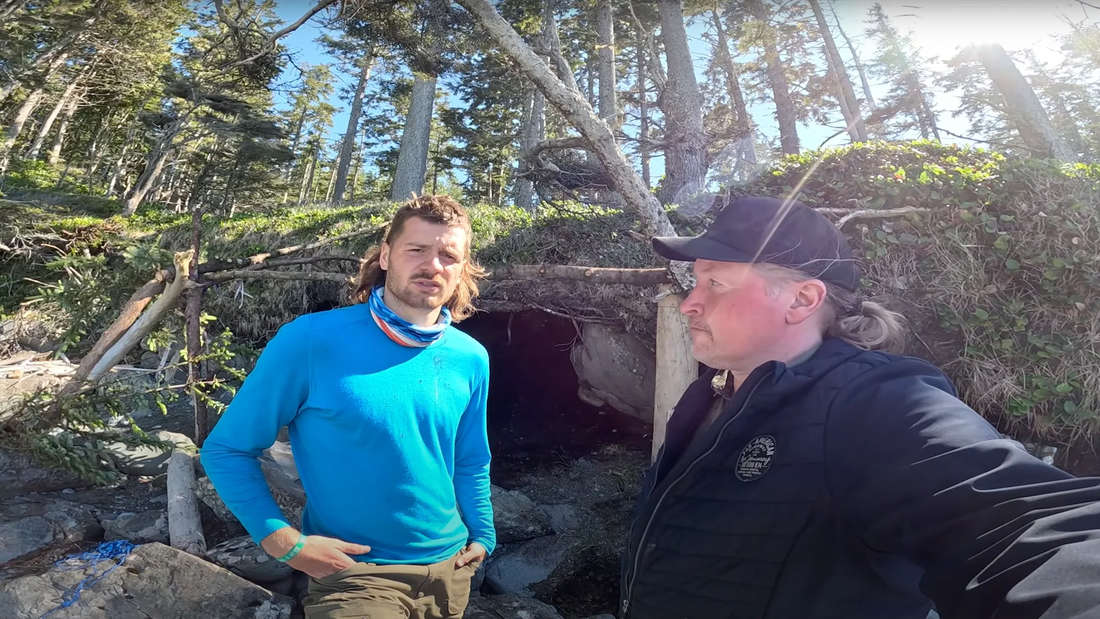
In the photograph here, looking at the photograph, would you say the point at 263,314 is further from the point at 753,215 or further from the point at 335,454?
the point at 753,215

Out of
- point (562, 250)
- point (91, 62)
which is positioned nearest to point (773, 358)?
point (562, 250)

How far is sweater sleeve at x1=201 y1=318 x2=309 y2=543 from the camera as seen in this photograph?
2080 millimetres

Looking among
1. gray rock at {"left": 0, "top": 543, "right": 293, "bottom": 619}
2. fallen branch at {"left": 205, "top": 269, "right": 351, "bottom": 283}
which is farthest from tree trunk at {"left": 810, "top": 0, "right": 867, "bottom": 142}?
gray rock at {"left": 0, "top": 543, "right": 293, "bottom": 619}

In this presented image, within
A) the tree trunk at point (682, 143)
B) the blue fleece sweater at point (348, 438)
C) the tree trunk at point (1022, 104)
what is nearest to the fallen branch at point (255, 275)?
the blue fleece sweater at point (348, 438)

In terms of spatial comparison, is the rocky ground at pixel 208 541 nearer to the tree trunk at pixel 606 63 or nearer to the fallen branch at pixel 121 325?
the fallen branch at pixel 121 325

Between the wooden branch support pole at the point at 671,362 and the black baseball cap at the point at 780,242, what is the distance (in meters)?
2.73

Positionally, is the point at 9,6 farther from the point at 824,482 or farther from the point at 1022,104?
the point at 1022,104

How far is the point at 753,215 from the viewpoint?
1.83 metres

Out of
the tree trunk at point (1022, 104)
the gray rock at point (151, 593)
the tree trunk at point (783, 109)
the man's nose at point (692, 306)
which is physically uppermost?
the tree trunk at point (783, 109)

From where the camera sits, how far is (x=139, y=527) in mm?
4305

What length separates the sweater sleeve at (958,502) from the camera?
3.08ft

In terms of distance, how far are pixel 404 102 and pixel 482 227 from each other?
24515 millimetres

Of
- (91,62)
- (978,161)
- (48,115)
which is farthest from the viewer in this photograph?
(48,115)

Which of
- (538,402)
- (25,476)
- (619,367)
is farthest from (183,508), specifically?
(538,402)
